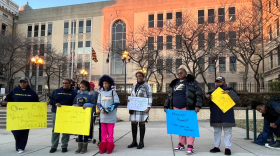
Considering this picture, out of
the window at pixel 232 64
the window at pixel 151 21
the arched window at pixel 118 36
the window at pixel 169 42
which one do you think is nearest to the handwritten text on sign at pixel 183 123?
the window at pixel 169 42

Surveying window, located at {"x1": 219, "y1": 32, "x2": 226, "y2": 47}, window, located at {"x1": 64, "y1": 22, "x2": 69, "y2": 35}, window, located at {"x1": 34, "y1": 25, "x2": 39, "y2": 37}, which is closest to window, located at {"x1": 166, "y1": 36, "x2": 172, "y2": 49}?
window, located at {"x1": 219, "y1": 32, "x2": 226, "y2": 47}

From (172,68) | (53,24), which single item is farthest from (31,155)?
(53,24)

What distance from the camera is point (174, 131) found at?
5.39 m

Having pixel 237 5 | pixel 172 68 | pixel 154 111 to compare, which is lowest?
pixel 154 111

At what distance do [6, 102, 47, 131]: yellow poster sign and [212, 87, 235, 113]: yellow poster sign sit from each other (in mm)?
4396

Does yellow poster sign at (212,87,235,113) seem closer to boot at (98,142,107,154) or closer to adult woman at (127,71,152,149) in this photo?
adult woman at (127,71,152,149)

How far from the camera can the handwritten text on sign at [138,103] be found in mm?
5426

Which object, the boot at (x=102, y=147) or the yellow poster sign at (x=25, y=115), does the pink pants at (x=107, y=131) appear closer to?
the boot at (x=102, y=147)

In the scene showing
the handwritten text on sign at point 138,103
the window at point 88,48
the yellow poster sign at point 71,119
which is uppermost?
the window at point 88,48

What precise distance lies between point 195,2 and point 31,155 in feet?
97.9

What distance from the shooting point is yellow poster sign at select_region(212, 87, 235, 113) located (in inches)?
196

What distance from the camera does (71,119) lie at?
519 cm

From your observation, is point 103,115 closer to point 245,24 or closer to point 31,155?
point 31,155

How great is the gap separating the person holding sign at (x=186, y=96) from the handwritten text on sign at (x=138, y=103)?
701 millimetres
